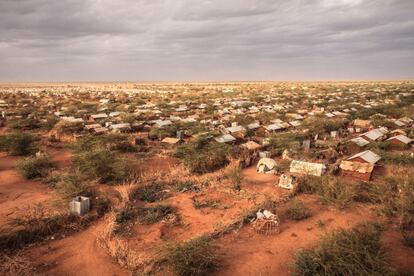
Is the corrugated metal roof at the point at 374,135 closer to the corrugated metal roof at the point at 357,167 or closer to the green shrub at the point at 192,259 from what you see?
the corrugated metal roof at the point at 357,167

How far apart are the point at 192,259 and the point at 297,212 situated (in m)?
3.10

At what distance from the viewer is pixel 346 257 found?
4555mm

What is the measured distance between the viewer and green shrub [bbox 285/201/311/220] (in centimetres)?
679

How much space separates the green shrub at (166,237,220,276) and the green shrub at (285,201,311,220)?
2466 millimetres

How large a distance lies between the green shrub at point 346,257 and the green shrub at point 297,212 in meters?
1.65

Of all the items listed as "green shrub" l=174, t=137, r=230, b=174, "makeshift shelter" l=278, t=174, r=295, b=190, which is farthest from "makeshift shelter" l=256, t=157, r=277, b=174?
"green shrub" l=174, t=137, r=230, b=174

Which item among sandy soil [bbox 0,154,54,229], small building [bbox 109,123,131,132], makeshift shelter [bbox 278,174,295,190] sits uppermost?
small building [bbox 109,123,131,132]

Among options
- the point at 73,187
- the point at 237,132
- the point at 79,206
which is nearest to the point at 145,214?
the point at 79,206

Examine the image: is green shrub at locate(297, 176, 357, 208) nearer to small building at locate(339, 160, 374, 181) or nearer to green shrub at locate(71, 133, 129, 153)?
small building at locate(339, 160, 374, 181)

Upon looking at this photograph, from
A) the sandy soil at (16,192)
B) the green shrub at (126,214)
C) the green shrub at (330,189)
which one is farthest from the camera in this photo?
the green shrub at (330,189)

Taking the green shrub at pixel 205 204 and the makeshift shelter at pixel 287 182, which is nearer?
the green shrub at pixel 205 204

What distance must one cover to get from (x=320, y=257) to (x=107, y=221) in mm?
4528

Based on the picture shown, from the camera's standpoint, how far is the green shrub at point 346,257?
438cm

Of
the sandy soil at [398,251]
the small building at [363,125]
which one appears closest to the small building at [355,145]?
the small building at [363,125]
